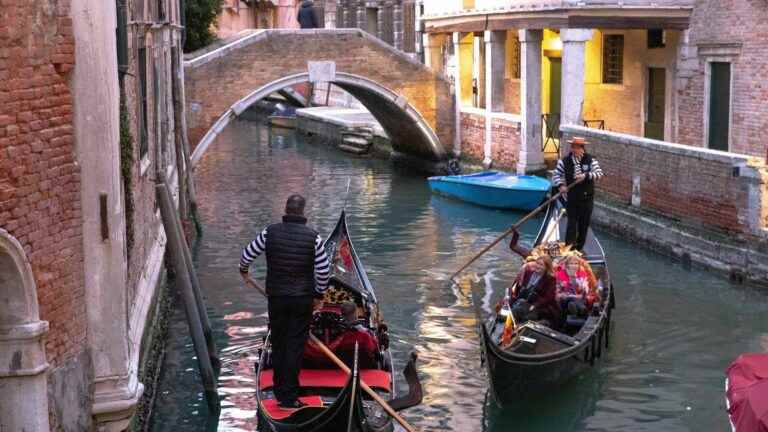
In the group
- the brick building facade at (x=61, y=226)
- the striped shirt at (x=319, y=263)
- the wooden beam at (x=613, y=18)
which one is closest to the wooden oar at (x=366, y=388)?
the striped shirt at (x=319, y=263)

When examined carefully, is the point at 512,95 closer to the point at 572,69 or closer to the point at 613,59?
the point at 613,59

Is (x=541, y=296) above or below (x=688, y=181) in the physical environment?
below

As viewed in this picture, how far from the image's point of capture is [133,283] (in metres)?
5.70

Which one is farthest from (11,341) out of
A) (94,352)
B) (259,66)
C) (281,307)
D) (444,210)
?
(259,66)

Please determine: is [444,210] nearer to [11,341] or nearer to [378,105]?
[378,105]

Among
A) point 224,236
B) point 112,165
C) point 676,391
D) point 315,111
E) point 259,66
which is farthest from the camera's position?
point 315,111

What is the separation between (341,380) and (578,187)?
3285 millimetres

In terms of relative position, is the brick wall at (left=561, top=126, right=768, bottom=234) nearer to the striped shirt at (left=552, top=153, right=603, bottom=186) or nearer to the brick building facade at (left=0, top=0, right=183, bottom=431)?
the striped shirt at (left=552, top=153, right=603, bottom=186)

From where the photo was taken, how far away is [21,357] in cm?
362

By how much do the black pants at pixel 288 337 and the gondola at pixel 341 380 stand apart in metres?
0.10

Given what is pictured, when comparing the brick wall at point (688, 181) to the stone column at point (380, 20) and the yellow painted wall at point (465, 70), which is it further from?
the stone column at point (380, 20)

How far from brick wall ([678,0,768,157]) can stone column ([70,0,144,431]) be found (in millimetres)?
7465

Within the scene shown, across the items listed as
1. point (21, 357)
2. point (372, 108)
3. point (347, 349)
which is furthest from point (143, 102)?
point (372, 108)

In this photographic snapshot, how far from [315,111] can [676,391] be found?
14.7 metres
